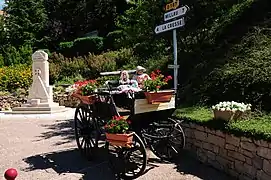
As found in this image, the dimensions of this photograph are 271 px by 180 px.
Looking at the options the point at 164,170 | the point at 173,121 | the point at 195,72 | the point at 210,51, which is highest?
the point at 210,51

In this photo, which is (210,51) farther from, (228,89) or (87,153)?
(87,153)

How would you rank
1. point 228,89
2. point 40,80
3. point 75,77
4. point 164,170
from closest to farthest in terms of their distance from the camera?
point 164,170 → point 228,89 → point 40,80 → point 75,77

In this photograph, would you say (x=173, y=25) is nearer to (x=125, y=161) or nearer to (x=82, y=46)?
(x=125, y=161)

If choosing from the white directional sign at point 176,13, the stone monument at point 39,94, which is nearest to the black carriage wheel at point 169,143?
the white directional sign at point 176,13

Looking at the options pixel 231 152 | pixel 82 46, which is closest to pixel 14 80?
pixel 82 46

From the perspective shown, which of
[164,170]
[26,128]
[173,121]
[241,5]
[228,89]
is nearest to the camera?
[164,170]

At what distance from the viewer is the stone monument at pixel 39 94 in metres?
11.9

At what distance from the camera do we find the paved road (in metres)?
4.53

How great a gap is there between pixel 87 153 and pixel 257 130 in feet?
8.89

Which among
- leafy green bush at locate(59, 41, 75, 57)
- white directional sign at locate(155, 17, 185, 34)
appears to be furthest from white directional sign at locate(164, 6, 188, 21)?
leafy green bush at locate(59, 41, 75, 57)

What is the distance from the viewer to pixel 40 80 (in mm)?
12281

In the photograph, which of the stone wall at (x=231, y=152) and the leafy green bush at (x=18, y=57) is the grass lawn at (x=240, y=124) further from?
the leafy green bush at (x=18, y=57)

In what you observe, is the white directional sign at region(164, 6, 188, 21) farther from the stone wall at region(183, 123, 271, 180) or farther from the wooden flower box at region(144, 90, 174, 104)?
the stone wall at region(183, 123, 271, 180)

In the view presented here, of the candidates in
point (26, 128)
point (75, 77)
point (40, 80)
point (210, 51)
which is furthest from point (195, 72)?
point (75, 77)
